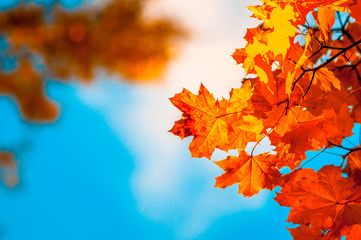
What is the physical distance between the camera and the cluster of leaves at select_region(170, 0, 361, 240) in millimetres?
879

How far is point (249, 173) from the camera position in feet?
3.59

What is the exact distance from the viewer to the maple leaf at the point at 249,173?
3.43 feet

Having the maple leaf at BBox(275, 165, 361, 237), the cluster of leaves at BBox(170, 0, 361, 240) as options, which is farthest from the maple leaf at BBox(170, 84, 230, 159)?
the maple leaf at BBox(275, 165, 361, 237)

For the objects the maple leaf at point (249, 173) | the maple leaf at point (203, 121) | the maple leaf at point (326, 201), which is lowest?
the maple leaf at point (326, 201)

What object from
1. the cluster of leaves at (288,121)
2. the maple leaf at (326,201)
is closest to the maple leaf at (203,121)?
the cluster of leaves at (288,121)

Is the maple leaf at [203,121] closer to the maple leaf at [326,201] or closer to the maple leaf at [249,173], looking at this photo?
the maple leaf at [249,173]

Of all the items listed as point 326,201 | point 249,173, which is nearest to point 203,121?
point 249,173

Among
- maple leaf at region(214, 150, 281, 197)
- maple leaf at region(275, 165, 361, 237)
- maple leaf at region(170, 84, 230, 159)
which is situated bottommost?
maple leaf at region(275, 165, 361, 237)

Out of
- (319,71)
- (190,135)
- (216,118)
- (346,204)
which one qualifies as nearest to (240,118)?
(216,118)

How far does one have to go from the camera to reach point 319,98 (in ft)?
3.21

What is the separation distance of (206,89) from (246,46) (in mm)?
213

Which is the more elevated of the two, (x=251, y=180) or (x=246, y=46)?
(x=246, y=46)

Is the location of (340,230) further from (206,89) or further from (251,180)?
(206,89)

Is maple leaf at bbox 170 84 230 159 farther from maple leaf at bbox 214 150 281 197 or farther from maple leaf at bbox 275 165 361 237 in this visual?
maple leaf at bbox 275 165 361 237
